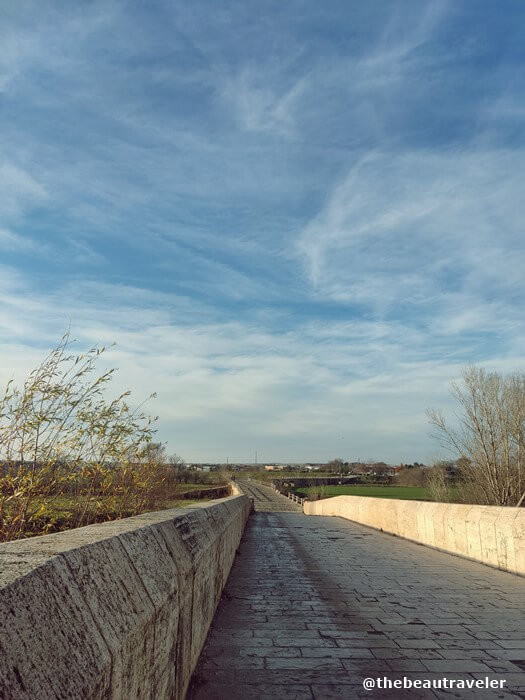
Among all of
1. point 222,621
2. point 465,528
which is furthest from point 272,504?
point 222,621

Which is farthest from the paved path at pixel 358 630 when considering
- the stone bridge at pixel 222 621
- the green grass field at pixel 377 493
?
the green grass field at pixel 377 493

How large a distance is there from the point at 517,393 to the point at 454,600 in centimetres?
2596

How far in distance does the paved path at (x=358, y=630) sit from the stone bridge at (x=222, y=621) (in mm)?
14

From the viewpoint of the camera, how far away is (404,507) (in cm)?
1219

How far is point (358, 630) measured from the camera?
4355 millimetres

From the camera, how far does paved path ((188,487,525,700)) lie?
3.26m

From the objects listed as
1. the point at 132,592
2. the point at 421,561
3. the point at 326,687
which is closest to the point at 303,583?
the point at 421,561

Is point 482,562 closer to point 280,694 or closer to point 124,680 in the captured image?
point 280,694

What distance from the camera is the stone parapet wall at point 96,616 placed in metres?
1.31

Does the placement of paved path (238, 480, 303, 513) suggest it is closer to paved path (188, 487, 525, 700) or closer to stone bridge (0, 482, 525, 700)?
paved path (188, 487, 525, 700)

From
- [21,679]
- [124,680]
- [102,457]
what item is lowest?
[124,680]

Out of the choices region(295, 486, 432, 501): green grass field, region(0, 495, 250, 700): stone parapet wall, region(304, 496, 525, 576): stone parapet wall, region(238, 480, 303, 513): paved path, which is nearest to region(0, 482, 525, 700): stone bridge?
region(0, 495, 250, 700): stone parapet wall

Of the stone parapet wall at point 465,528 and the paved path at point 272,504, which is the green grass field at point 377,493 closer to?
the paved path at point 272,504

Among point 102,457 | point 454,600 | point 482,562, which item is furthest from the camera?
point 482,562
